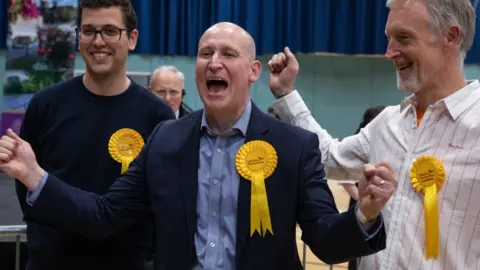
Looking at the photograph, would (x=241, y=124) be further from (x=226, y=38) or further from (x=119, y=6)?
(x=119, y=6)

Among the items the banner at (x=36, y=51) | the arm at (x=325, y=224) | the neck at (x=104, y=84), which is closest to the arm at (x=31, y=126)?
the neck at (x=104, y=84)

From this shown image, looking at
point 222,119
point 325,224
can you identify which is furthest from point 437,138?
point 222,119

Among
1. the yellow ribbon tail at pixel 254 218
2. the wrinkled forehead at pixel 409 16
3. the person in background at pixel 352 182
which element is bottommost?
the person in background at pixel 352 182

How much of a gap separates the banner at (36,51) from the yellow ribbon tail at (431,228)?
697 centimetres

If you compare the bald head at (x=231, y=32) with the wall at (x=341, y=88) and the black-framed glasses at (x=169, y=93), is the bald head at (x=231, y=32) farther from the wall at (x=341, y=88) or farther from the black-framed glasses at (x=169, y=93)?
the wall at (x=341, y=88)

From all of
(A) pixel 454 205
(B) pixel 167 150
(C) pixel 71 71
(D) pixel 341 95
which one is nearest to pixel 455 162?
(A) pixel 454 205

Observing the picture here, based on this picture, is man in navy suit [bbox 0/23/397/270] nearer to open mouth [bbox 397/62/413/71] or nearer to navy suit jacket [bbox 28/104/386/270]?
navy suit jacket [bbox 28/104/386/270]

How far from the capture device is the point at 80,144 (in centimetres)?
220

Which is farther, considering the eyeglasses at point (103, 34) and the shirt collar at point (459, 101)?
the eyeglasses at point (103, 34)

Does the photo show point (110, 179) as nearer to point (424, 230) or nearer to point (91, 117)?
point (91, 117)

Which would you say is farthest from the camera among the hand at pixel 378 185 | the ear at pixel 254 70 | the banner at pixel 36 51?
the banner at pixel 36 51

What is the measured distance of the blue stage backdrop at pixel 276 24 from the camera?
9.68 meters

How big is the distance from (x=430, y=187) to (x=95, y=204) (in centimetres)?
115

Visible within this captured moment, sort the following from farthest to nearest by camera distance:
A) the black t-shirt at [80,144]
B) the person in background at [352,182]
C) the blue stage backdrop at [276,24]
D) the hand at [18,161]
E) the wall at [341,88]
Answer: the wall at [341,88] < the blue stage backdrop at [276,24] < the person in background at [352,182] < the black t-shirt at [80,144] < the hand at [18,161]
